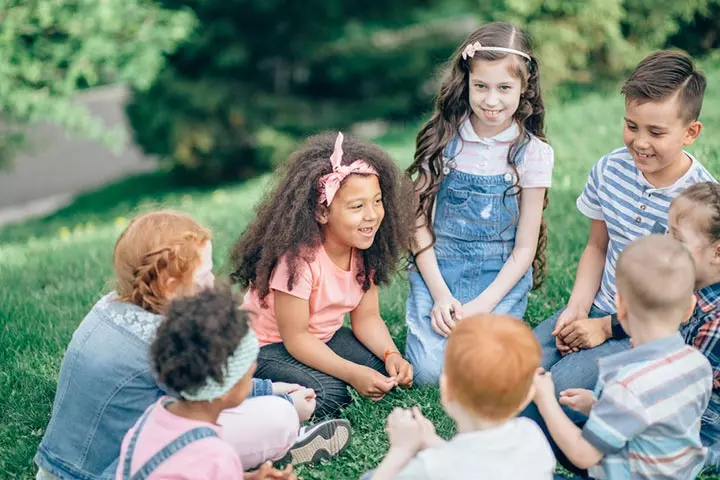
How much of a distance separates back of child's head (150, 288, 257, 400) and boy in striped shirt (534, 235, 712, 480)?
972 mm

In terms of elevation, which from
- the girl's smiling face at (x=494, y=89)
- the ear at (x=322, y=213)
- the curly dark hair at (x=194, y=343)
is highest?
the girl's smiling face at (x=494, y=89)

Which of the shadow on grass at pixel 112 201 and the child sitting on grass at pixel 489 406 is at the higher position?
the child sitting on grass at pixel 489 406

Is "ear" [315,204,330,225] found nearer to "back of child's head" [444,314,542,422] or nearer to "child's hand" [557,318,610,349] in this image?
"child's hand" [557,318,610,349]

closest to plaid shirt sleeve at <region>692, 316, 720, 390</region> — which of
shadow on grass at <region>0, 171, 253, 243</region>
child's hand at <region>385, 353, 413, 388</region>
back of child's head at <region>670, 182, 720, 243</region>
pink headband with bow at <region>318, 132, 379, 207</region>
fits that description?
back of child's head at <region>670, 182, 720, 243</region>

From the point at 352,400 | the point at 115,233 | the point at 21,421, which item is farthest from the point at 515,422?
the point at 115,233

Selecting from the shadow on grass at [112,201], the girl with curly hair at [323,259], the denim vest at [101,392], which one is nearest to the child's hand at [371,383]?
Answer: the girl with curly hair at [323,259]

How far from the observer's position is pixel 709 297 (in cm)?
294

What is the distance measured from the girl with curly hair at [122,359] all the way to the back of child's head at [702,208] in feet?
5.61

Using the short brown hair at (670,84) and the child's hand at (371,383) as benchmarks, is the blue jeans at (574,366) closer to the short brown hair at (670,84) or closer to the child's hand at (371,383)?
the child's hand at (371,383)

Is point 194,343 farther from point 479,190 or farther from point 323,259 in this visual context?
point 479,190

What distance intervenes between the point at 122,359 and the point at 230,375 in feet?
1.90

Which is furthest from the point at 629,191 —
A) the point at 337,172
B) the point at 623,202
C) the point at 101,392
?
the point at 101,392

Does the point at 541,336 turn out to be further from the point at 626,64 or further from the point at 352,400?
the point at 626,64

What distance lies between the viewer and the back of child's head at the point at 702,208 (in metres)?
2.86
